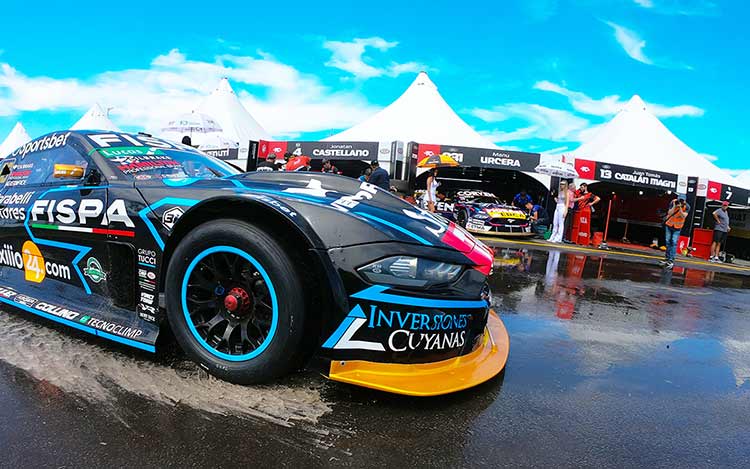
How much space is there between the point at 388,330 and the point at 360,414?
38 centimetres

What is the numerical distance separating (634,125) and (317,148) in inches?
576

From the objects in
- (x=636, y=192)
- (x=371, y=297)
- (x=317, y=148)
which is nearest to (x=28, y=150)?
(x=371, y=297)

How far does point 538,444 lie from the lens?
5.63 feet

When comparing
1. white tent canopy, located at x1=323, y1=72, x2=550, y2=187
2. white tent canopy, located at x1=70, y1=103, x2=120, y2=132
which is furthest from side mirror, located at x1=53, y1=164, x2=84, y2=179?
white tent canopy, located at x1=70, y1=103, x2=120, y2=132

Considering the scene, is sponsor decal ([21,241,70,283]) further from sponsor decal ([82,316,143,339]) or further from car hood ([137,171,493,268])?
car hood ([137,171,493,268])

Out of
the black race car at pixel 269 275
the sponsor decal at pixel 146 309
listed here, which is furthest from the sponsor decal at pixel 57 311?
the sponsor decal at pixel 146 309

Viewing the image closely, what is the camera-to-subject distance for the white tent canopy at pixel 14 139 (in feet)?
113

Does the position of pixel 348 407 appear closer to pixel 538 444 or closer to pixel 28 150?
pixel 538 444

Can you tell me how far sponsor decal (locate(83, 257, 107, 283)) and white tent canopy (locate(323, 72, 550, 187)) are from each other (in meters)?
17.7

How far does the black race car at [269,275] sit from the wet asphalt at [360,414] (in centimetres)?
15

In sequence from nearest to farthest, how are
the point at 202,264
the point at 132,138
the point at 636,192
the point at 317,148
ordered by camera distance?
the point at 202,264
the point at 132,138
the point at 317,148
the point at 636,192

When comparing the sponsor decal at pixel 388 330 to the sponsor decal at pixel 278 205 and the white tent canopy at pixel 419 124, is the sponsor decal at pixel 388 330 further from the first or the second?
the white tent canopy at pixel 419 124

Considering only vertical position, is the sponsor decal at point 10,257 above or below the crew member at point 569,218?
below

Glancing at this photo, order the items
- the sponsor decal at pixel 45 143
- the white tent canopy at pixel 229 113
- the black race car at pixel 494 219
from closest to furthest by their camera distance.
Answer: the sponsor decal at pixel 45 143 → the black race car at pixel 494 219 → the white tent canopy at pixel 229 113
